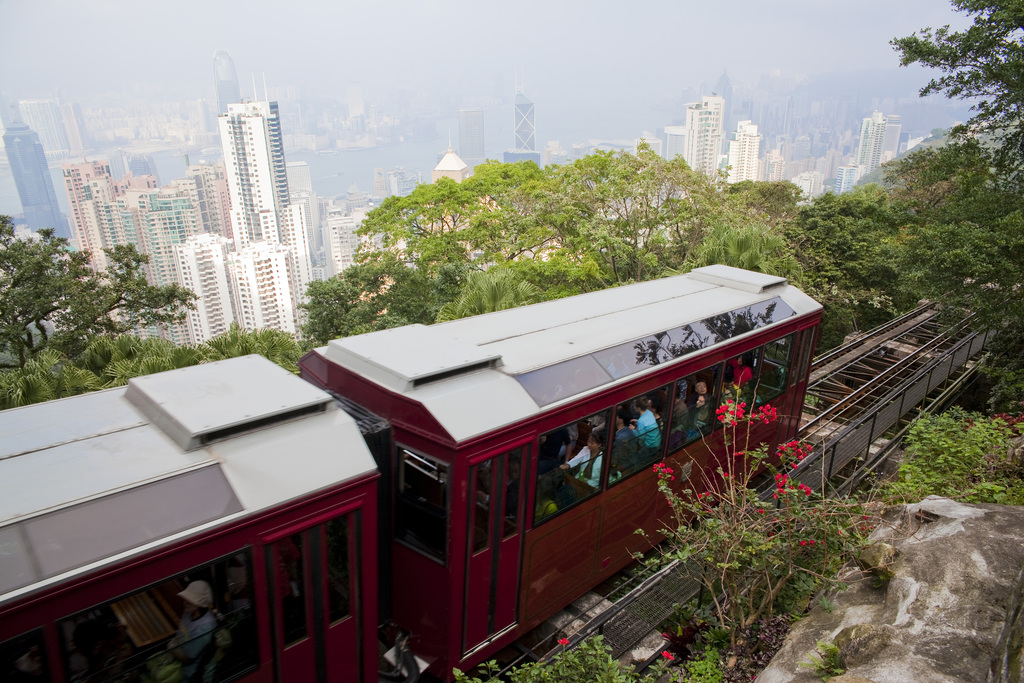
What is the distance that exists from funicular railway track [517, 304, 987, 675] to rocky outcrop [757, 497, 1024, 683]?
2.77ft

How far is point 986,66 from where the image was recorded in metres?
11.3

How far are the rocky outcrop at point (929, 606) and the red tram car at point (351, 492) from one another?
193cm

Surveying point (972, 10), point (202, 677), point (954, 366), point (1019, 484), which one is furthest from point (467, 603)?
point (972, 10)

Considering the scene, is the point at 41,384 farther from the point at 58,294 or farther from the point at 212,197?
the point at 212,197

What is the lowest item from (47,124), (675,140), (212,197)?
(212,197)

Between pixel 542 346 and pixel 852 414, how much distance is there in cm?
777

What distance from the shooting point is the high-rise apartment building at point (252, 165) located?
118 meters

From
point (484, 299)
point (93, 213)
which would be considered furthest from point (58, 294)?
point (93, 213)

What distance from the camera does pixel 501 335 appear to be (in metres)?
6.71

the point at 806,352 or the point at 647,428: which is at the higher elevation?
the point at 647,428

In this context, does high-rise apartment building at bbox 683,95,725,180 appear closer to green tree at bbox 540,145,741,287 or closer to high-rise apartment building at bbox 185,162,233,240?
high-rise apartment building at bbox 185,162,233,240

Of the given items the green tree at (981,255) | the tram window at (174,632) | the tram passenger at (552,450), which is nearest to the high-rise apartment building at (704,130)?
the green tree at (981,255)

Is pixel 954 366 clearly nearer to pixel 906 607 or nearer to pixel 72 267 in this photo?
pixel 906 607

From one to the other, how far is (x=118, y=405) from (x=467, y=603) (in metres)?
3.25
